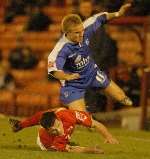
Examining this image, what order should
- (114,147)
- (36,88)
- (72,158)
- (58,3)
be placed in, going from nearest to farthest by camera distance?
(72,158)
(114,147)
(36,88)
(58,3)

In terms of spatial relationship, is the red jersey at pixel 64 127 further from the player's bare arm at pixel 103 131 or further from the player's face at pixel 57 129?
the player's bare arm at pixel 103 131

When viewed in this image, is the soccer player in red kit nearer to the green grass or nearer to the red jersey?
the red jersey

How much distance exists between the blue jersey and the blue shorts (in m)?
0.03

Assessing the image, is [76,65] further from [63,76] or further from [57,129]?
[57,129]

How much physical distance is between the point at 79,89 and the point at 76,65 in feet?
1.37

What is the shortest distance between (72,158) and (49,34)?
13862 mm

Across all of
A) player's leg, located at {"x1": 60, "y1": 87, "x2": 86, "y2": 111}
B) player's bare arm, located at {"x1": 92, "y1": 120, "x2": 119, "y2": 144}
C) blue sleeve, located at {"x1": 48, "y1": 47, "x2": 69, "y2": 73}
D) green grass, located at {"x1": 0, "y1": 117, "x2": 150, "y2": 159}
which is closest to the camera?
green grass, located at {"x1": 0, "y1": 117, "x2": 150, "y2": 159}

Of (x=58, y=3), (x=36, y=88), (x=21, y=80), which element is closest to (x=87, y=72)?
(x=36, y=88)

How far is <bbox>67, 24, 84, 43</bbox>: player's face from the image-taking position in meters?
11.6

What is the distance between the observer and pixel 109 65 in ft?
57.0

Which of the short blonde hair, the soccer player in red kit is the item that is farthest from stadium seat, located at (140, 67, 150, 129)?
the soccer player in red kit

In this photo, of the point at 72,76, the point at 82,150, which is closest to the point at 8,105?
the point at 72,76

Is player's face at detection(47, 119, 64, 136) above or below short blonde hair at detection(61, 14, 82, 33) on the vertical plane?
below

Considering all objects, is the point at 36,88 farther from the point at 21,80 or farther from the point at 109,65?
the point at 109,65
